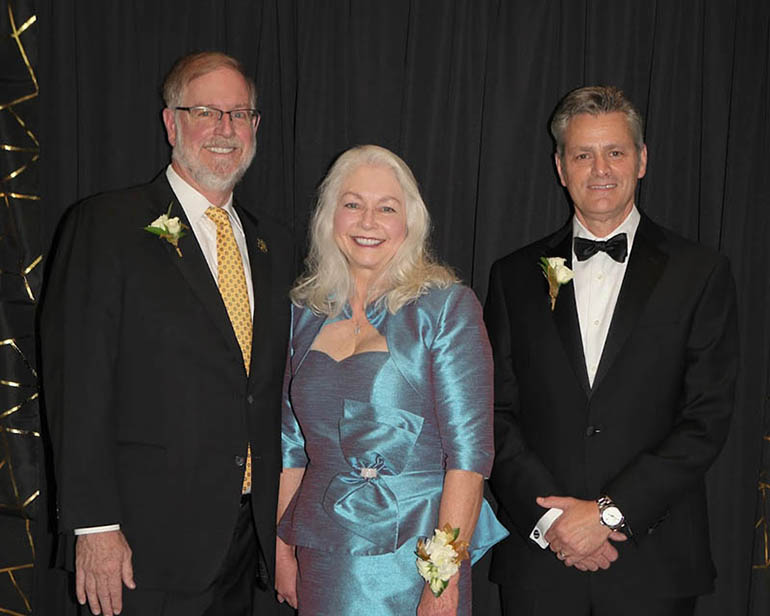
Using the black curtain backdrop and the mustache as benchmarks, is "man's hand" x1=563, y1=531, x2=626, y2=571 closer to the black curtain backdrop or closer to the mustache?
the black curtain backdrop

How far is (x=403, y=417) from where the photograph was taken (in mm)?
2057

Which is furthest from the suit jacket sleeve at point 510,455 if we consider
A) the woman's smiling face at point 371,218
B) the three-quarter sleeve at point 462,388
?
the woman's smiling face at point 371,218

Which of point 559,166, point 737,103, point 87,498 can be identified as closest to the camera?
point 87,498

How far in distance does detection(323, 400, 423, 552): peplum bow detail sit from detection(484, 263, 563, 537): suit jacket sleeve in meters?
0.38

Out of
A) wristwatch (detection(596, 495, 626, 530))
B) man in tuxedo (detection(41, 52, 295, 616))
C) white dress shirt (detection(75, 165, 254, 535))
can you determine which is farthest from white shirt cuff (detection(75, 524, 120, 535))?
wristwatch (detection(596, 495, 626, 530))

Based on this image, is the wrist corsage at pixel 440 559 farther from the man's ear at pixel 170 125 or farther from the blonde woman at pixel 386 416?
the man's ear at pixel 170 125

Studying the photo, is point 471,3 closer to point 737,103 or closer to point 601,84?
point 601,84

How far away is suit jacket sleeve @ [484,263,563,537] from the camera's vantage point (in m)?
2.24

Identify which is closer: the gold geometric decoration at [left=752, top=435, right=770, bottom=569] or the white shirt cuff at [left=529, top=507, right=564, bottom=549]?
the white shirt cuff at [left=529, top=507, right=564, bottom=549]

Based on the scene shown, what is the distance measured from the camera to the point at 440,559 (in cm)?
190

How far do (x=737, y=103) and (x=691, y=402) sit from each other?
1348mm

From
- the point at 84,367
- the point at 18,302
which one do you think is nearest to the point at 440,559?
the point at 84,367

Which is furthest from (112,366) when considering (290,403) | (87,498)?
(290,403)

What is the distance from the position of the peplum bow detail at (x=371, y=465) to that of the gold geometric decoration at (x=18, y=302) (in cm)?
159
